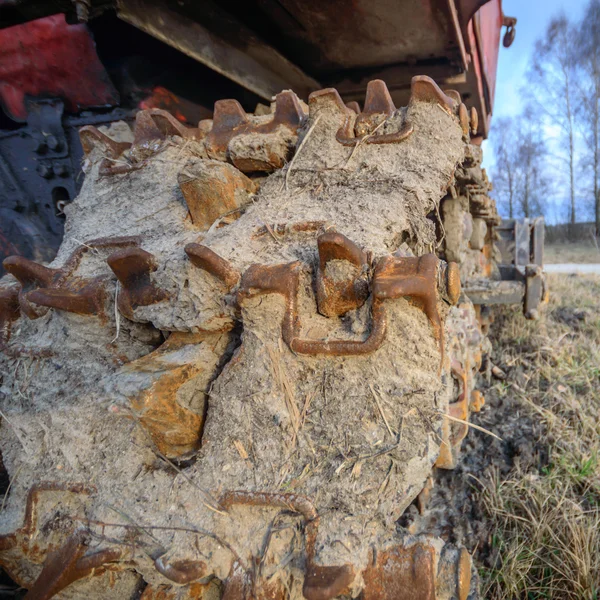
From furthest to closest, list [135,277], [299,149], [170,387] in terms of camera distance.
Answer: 1. [299,149]
2. [135,277]
3. [170,387]

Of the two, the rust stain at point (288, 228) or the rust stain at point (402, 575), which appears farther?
the rust stain at point (288, 228)

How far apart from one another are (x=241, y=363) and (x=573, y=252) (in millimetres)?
14792

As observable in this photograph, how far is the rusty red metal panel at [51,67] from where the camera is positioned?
6.42 ft

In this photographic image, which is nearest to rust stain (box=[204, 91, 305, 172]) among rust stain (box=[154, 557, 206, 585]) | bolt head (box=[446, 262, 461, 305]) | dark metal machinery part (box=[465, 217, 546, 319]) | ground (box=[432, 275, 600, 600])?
bolt head (box=[446, 262, 461, 305])

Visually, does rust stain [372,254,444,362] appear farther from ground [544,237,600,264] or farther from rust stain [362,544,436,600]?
ground [544,237,600,264]

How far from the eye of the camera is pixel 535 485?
1584 millimetres

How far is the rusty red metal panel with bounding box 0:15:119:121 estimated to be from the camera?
6.42 ft

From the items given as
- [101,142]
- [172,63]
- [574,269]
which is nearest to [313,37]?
[172,63]

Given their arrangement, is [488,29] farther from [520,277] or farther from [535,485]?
[535,485]

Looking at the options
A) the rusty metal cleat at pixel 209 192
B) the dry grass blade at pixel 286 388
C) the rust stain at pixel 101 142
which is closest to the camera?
the dry grass blade at pixel 286 388

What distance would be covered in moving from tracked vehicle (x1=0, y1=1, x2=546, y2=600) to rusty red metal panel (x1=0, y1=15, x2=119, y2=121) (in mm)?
407

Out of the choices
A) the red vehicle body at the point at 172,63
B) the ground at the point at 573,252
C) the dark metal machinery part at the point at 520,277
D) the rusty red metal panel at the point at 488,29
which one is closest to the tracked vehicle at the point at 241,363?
the red vehicle body at the point at 172,63

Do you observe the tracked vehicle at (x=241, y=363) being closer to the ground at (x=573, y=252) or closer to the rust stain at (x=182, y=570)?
the rust stain at (x=182, y=570)

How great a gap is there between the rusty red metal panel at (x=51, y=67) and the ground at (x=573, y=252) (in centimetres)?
1210
